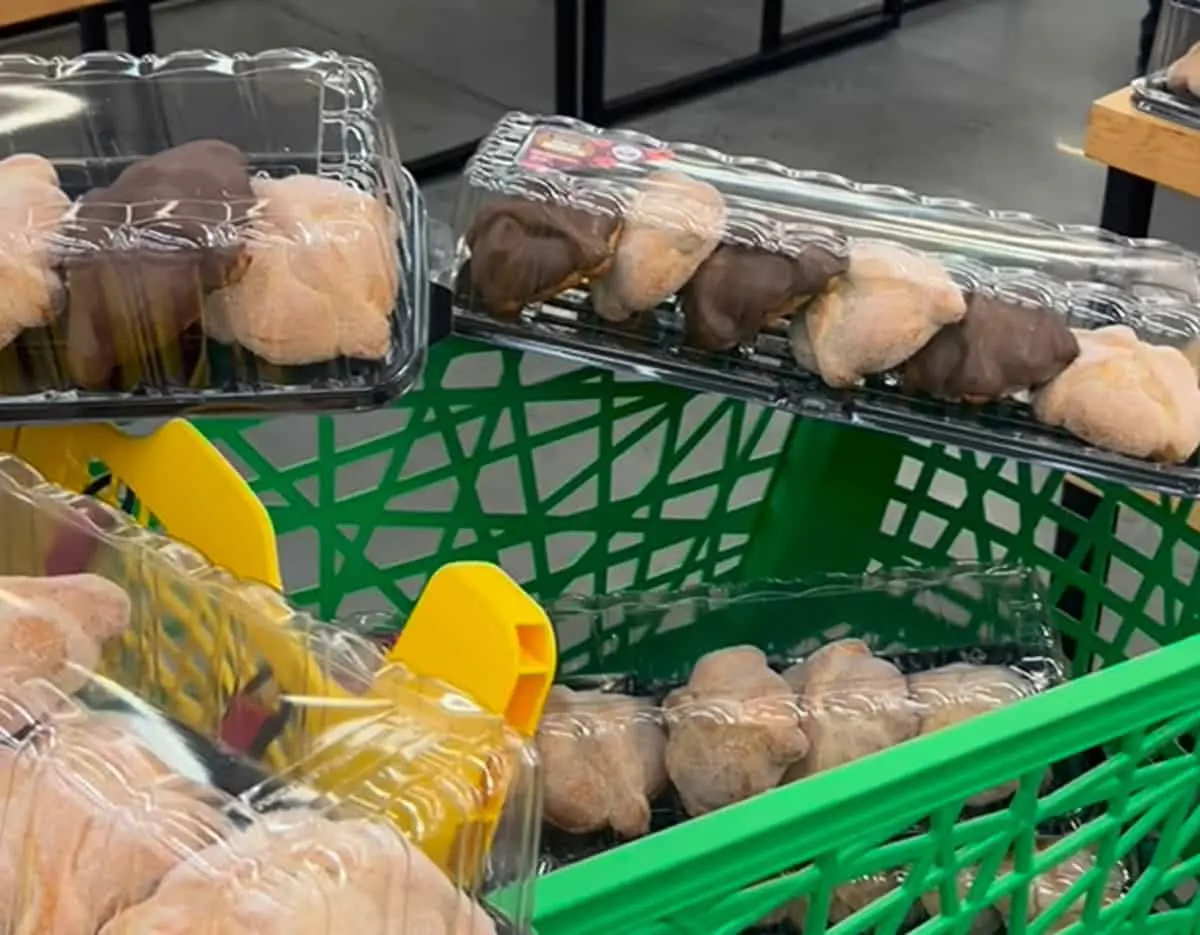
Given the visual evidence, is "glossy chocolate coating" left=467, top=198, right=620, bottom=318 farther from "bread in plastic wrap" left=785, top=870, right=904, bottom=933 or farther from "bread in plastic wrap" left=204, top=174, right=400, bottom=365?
"bread in plastic wrap" left=785, top=870, right=904, bottom=933

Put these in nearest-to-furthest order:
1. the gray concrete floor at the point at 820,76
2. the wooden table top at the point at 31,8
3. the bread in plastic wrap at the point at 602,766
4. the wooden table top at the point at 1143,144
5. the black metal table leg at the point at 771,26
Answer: the bread in plastic wrap at the point at 602,766
the wooden table top at the point at 1143,144
the wooden table top at the point at 31,8
the gray concrete floor at the point at 820,76
the black metal table leg at the point at 771,26

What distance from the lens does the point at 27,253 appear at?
0.81m

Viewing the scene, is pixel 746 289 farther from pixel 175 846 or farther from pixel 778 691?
pixel 175 846

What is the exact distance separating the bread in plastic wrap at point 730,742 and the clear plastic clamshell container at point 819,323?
17cm

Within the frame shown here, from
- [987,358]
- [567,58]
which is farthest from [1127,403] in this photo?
[567,58]

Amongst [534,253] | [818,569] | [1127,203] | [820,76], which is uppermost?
[534,253]

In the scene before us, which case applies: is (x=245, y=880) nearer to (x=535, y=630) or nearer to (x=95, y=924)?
(x=95, y=924)

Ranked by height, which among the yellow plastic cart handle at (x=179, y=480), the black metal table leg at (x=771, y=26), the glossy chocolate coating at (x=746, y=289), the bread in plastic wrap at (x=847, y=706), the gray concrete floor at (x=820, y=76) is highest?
the glossy chocolate coating at (x=746, y=289)

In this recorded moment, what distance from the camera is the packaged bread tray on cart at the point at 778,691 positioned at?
2.95 feet

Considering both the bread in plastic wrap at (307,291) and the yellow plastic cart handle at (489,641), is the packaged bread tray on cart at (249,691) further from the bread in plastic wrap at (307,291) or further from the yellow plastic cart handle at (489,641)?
the bread in plastic wrap at (307,291)

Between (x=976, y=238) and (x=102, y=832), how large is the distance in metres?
0.74

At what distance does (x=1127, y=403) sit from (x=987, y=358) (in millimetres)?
82

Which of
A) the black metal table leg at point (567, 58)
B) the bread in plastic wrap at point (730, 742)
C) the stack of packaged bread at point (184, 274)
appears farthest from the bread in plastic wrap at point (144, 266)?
the black metal table leg at point (567, 58)

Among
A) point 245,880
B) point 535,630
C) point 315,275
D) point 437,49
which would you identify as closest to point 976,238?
point 315,275
